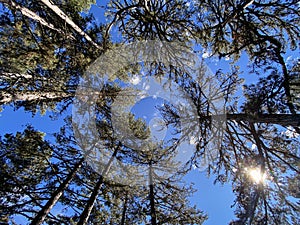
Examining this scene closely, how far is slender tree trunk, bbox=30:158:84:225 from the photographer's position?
5.42m

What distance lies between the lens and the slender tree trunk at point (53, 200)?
213 inches

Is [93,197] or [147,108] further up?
[147,108]

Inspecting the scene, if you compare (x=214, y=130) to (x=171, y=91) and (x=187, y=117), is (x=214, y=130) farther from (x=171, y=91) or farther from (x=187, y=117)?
(x=171, y=91)

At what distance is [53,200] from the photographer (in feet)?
20.0

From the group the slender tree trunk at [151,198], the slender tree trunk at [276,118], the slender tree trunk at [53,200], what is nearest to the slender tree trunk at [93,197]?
the slender tree trunk at [53,200]

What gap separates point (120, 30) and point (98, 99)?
9.44 feet

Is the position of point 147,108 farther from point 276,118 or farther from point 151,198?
point 276,118

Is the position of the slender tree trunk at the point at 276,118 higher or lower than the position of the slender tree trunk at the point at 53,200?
higher

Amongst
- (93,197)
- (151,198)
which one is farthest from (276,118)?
(93,197)

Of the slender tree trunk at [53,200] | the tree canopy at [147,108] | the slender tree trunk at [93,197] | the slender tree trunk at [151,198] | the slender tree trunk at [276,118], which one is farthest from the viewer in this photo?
the slender tree trunk at [151,198]

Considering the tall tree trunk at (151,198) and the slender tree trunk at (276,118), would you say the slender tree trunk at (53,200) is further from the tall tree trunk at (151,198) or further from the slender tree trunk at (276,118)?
the slender tree trunk at (276,118)

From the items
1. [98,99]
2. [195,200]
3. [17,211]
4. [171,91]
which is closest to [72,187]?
[17,211]

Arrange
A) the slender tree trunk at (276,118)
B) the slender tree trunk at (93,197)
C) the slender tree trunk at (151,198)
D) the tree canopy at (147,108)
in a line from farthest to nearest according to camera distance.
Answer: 1. the slender tree trunk at (151,198)
2. the slender tree trunk at (93,197)
3. the tree canopy at (147,108)
4. the slender tree trunk at (276,118)

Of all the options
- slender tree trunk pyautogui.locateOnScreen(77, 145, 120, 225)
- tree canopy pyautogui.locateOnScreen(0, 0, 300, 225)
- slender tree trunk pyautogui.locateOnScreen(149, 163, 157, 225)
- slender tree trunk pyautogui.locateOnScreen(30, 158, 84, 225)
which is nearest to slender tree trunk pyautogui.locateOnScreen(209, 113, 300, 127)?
tree canopy pyautogui.locateOnScreen(0, 0, 300, 225)
